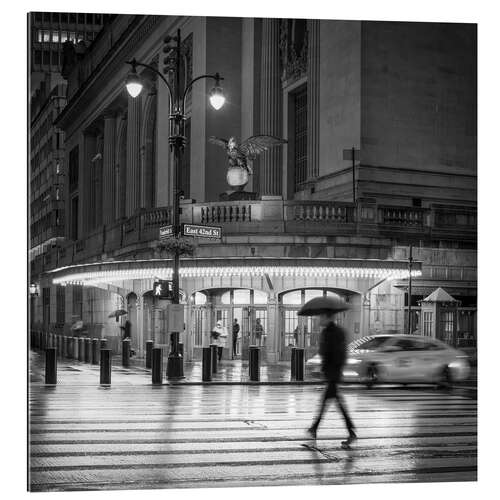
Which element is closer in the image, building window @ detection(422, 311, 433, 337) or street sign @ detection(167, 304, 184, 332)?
building window @ detection(422, 311, 433, 337)

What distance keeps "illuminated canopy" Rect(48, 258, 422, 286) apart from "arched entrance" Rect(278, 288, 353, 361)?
50cm

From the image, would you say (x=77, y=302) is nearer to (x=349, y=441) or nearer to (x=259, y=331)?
(x=259, y=331)

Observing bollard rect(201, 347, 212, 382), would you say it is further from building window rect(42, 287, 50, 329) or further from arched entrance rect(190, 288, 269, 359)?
building window rect(42, 287, 50, 329)

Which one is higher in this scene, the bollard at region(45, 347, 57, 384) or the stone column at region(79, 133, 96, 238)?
the stone column at region(79, 133, 96, 238)

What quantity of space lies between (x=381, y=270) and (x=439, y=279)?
463cm

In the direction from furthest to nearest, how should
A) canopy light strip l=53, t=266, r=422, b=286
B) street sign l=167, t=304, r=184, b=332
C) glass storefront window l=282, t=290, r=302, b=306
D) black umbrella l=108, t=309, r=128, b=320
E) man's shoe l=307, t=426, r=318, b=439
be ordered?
black umbrella l=108, t=309, r=128, b=320
glass storefront window l=282, t=290, r=302, b=306
canopy light strip l=53, t=266, r=422, b=286
street sign l=167, t=304, r=184, b=332
man's shoe l=307, t=426, r=318, b=439

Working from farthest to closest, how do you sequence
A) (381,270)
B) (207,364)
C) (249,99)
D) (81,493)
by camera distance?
1. (381,270)
2. (207,364)
3. (249,99)
4. (81,493)

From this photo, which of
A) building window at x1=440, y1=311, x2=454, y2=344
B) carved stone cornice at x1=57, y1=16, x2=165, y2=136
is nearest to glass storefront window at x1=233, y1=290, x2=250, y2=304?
carved stone cornice at x1=57, y1=16, x2=165, y2=136

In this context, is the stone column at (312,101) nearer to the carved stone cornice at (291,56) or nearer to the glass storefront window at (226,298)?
the carved stone cornice at (291,56)

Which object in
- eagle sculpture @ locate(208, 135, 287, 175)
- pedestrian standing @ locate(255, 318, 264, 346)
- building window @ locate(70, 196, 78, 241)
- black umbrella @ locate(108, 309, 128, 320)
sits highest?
eagle sculpture @ locate(208, 135, 287, 175)

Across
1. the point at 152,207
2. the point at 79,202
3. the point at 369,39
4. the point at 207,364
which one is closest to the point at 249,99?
the point at 369,39

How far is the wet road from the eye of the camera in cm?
1051

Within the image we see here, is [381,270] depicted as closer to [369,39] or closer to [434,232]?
[434,232]

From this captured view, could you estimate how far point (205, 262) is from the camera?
25609mm
